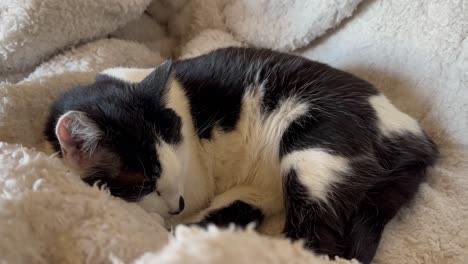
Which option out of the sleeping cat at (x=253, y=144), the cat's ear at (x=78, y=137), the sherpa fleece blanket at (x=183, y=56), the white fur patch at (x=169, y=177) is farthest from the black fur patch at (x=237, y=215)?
the cat's ear at (x=78, y=137)

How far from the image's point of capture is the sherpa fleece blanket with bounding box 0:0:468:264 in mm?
801

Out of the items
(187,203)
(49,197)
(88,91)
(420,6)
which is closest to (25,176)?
(49,197)

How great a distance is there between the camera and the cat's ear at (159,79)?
1.11m

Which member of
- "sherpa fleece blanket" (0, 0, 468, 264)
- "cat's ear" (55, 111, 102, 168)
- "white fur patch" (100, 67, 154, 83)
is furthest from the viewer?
"white fur patch" (100, 67, 154, 83)

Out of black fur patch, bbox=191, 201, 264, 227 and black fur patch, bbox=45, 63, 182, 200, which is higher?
black fur patch, bbox=45, 63, 182, 200

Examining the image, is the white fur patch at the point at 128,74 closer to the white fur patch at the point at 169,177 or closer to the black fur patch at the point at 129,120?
the black fur patch at the point at 129,120

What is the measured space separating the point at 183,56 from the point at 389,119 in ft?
2.64

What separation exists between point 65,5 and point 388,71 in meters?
0.97

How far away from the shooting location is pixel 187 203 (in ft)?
3.98

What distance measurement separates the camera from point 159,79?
1.11m

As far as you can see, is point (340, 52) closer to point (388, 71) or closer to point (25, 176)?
point (388, 71)

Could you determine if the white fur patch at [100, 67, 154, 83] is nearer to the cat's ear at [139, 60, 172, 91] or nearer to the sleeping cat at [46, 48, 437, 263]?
the sleeping cat at [46, 48, 437, 263]

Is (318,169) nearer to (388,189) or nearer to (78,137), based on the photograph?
(388,189)

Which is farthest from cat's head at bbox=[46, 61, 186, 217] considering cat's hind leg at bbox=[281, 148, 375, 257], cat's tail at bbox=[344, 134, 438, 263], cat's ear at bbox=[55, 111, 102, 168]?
cat's tail at bbox=[344, 134, 438, 263]
